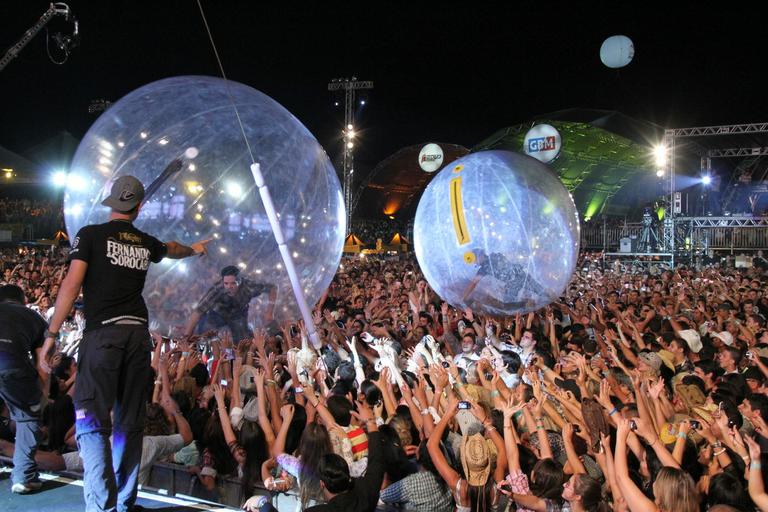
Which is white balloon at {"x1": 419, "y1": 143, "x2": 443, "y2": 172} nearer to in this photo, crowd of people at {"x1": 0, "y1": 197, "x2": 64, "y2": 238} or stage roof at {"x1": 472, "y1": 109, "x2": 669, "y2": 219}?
stage roof at {"x1": 472, "y1": 109, "x2": 669, "y2": 219}

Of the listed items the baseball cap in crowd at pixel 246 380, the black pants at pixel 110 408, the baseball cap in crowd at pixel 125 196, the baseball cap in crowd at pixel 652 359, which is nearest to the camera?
the black pants at pixel 110 408

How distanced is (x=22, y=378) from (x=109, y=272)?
120 cm

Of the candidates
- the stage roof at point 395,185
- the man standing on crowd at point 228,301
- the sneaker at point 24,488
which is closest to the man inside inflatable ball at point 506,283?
the man standing on crowd at point 228,301

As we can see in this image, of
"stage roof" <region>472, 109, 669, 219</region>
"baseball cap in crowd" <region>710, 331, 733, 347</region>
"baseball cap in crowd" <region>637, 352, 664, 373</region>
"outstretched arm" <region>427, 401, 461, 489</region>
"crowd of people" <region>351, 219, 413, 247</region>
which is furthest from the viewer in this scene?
"crowd of people" <region>351, 219, 413, 247</region>

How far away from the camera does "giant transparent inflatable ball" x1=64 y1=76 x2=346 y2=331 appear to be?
14.7 feet

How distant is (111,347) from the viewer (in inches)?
115

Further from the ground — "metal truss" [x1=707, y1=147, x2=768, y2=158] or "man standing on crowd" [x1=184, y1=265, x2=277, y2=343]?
"metal truss" [x1=707, y1=147, x2=768, y2=158]

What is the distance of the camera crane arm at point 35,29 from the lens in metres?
19.5

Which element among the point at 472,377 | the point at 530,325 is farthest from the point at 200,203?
the point at 530,325

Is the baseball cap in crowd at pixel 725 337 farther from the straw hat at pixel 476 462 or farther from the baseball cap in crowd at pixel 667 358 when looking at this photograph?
the straw hat at pixel 476 462

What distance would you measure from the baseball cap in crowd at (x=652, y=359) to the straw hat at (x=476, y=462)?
2.97 m

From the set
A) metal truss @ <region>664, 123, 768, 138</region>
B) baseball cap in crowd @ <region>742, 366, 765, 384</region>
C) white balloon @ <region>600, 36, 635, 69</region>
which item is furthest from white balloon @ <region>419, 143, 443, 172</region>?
baseball cap in crowd @ <region>742, 366, 765, 384</region>

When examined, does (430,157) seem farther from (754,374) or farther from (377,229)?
(754,374)

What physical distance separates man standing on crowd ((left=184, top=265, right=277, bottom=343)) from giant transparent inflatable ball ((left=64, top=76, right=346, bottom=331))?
5 centimetres
